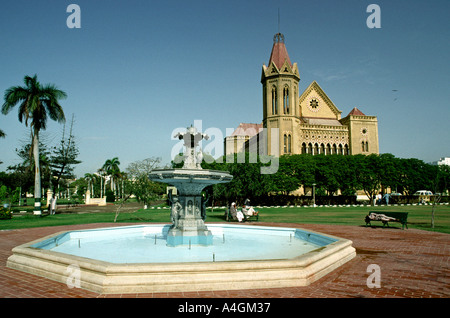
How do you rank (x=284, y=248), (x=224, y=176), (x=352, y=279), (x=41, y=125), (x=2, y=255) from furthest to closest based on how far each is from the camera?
(x=41, y=125) < (x=224, y=176) < (x=284, y=248) < (x=2, y=255) < (x=352, y=279)

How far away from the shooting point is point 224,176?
36.8 feet

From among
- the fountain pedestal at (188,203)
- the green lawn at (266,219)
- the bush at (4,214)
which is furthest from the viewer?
the bush at (4,214)

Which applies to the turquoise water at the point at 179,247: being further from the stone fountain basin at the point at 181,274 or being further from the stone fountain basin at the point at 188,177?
the stone fountain basin at the point at 188,177

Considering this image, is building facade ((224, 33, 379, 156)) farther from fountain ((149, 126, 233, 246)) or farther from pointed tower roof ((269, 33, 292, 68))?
fountain ((149, 126, 233, 246))

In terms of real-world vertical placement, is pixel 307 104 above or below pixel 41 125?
above

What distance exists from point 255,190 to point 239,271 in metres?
37.2

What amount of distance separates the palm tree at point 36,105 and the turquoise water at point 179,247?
18.1m

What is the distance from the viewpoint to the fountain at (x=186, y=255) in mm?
5801

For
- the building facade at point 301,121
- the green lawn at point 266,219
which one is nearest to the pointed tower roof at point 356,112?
the building facade at point 301,121

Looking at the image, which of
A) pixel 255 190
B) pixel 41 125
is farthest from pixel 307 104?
pixel 41 125

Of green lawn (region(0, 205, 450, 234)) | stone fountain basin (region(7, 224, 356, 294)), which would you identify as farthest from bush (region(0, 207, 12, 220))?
stone fountain basin (region(7, 224, 356, 294))

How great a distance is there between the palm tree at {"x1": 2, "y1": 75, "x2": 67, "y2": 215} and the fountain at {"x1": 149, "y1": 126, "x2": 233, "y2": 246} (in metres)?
21.3
